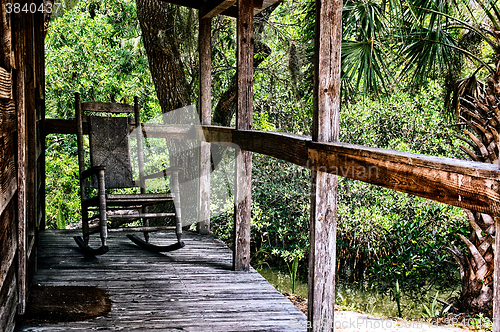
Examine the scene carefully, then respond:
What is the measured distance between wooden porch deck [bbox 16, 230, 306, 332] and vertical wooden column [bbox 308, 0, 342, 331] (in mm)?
345

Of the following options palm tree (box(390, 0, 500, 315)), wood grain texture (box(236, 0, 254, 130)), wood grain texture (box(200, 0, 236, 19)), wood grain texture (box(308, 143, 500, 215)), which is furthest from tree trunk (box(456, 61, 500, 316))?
wood grain texture (box(308, 143, 500, 215))

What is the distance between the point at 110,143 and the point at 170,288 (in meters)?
1.57

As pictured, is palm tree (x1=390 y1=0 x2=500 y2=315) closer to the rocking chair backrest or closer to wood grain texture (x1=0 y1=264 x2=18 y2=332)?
the rocking chair backrest

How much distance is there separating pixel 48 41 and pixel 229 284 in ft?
22.5

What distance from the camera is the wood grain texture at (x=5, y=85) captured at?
1.75m

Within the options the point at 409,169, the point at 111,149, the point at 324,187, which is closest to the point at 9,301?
the point at 324,187

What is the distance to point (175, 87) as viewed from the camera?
558 centimetres

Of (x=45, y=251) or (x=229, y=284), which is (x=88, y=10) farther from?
(x=229, y=284)

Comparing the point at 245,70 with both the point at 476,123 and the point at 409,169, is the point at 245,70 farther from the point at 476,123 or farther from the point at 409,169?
the point at 409,169

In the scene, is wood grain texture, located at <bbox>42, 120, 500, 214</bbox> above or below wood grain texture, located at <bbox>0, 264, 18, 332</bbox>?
above

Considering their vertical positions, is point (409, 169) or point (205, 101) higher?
point (205, 101)

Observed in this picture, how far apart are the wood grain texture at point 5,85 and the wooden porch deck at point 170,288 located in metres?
1.13

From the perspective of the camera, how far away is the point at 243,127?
343 cm

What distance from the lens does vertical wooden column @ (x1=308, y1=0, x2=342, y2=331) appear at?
83.9 inches
